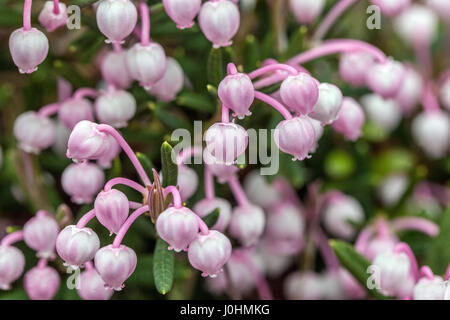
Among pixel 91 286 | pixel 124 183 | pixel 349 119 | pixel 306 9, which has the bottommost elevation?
pixel 91 286

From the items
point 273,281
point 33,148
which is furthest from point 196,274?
point 33,148

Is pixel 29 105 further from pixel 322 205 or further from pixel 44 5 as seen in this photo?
pixel 322 205

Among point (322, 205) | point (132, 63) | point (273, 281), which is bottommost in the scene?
point (273, 281)

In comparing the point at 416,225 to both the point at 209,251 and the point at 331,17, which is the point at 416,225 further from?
the point at 209,251

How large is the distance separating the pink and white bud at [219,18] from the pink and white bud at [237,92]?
8 centimetres

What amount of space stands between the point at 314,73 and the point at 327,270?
39cm

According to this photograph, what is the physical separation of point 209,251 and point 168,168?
0.38 feet

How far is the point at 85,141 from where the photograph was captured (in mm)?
730

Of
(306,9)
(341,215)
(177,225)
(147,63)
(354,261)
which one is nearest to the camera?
(177,225)

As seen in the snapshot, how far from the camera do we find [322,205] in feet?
4.06

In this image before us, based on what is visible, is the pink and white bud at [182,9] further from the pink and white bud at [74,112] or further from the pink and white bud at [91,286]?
the pink and white bud at [91,286]

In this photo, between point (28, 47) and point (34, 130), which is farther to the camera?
point (34, 130)

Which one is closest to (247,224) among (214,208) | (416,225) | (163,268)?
(214,208)

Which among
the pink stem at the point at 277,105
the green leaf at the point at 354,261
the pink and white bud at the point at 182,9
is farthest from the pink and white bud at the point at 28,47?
the green leaf at the point at 354,261
